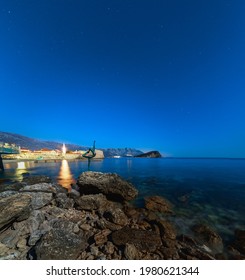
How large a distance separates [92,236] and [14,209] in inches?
216

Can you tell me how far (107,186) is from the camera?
16391 mm

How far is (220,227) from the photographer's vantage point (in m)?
12.0

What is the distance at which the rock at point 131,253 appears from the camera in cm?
683

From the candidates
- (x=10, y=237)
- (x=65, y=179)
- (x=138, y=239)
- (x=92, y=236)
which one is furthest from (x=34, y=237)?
(x=65, y=179)

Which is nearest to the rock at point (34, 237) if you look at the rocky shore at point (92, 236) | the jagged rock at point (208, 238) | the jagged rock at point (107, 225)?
the rocky shore at point (92, 236)

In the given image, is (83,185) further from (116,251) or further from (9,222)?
(116,251)

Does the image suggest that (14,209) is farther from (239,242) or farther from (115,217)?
(239,242)

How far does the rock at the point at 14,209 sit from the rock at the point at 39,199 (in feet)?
5.66

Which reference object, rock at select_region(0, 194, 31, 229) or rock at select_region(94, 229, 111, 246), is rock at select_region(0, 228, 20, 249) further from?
rock at select_region(94, 229, 111, 246)

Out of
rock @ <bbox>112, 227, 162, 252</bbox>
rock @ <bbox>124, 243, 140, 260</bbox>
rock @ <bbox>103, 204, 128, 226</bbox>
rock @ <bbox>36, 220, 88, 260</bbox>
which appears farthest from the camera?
rock @ <bbox>103, 204, 128, 226</bbox>

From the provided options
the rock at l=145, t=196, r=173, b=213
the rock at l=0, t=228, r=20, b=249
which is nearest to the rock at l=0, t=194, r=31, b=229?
the rock at l=0, t=228, r=20, b=249

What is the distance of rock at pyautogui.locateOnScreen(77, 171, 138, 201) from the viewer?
53.6 ft

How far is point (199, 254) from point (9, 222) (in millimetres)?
11368
